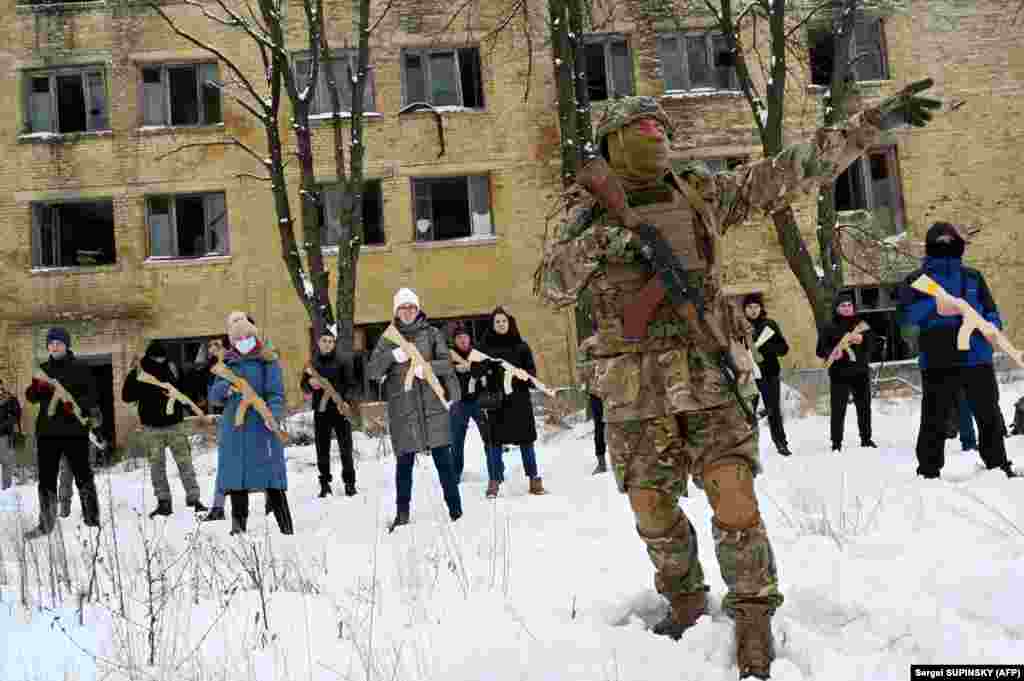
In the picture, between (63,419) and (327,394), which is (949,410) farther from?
(63,419)

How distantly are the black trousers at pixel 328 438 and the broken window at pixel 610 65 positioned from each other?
12810 mm

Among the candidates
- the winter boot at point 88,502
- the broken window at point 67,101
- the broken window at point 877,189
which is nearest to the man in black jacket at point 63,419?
the winter boot at point 88,502

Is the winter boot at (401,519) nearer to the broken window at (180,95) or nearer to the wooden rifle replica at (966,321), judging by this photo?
the wooden rifle replica at (966,321)

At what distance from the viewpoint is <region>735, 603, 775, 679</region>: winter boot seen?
3.01m

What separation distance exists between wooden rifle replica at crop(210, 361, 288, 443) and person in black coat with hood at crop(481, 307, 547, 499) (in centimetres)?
225

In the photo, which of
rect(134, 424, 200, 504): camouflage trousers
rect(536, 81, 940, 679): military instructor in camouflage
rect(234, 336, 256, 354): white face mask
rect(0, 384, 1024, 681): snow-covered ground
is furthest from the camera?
rect(134, 424, 200, 504): camouflage trousers

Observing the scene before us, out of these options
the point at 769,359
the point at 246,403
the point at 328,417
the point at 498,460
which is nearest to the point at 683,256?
the point at 246,403

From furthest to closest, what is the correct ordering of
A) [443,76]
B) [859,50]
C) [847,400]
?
[859,50], [443,76], [847,400]

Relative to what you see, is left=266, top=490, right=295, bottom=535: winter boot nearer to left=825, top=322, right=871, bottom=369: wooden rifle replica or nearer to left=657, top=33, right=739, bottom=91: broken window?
left=825, top=322, right=871, bottom=369: wooden rifle replica

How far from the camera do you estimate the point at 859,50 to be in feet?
67.4

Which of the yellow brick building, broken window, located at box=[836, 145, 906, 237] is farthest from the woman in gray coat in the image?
broken window, located at box=[836, 145, 906, 237]

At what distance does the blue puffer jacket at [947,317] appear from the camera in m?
6.67

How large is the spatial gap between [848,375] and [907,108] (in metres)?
6.39

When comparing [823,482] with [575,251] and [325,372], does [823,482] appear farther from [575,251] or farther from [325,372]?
[325,372]
